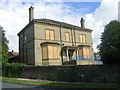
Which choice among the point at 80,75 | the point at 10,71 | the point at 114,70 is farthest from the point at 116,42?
the point at 10,71

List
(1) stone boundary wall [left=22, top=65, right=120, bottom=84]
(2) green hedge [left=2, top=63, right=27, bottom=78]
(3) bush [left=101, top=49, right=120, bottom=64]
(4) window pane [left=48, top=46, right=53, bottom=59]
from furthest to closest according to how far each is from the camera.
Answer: (4) window pane [left=48, top=46, right=53, bottom=59], (2) green hedge [left=2, top=63, right=27, bottom=78], (1) stone boundary wall [left=22, top=65, right=120, bottom=84], (3) bush [left=101, top=49, right=120, bottom=64]

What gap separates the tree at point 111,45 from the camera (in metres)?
13.0

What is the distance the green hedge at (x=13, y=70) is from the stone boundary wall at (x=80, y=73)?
2756mm

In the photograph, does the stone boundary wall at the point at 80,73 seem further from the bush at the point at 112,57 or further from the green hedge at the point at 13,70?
the green hedge at the point at 13,70

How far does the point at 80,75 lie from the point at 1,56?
18178 mm

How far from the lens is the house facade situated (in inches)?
1026

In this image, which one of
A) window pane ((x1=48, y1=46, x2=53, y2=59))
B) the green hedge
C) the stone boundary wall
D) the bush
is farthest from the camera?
window pane ((x1=48, y1=46, x2=53, y2=59))

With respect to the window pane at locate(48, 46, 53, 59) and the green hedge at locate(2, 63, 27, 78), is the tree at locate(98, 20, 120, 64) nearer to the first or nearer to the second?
the window pane at locate(48, 46, 53, 59)

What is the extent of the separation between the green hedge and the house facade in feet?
11.5

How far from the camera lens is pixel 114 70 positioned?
12.7 m

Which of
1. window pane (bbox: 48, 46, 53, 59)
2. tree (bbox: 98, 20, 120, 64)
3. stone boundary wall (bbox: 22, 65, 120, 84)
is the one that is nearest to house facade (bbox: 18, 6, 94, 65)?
window pane (bbox: 48, 46, 53, 59)

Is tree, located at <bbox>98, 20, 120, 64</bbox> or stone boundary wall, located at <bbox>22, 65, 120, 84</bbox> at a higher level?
tree, located at <bbox>98, 20, 120, 64</bbox>

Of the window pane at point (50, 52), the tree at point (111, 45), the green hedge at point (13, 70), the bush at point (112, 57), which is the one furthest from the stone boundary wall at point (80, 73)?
the window pane at point (50, 52)

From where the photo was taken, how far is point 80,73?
15266mm
